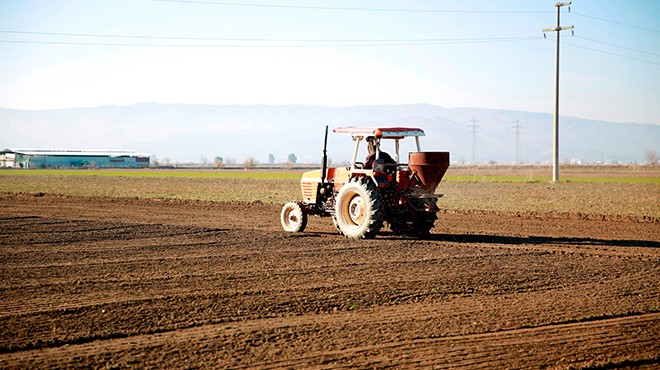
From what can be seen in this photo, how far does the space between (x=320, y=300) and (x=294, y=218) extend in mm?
8780

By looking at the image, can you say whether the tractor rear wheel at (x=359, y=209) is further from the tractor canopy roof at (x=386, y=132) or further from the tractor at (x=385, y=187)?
the tractor canopy roof at (x=386, y=132)

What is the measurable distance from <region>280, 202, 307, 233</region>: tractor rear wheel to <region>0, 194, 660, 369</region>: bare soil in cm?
53

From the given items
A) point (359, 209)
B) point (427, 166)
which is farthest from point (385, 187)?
point (427, 166)

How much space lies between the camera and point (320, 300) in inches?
424

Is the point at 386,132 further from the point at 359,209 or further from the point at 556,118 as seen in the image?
the point at 556,118

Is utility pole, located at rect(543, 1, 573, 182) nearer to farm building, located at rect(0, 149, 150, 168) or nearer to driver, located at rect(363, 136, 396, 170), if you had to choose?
driver, located at rect(363, 136, 396, 170)

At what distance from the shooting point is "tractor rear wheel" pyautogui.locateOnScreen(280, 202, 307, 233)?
1892cm

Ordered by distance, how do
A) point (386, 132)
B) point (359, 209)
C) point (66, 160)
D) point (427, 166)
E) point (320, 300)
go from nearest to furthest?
1. point (320, 300)
2. point (427, 166)
3. point (386, 132)
4. point (359, 209)
5. point (66, 160)

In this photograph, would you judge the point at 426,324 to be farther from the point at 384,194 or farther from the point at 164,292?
the point at 384,194

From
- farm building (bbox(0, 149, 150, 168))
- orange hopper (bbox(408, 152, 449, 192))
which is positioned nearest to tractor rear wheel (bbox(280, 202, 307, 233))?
orange hopper (bbox(408, 152, 449, 192))

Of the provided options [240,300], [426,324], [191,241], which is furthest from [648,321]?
[191,241]

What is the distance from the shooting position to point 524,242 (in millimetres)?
17938

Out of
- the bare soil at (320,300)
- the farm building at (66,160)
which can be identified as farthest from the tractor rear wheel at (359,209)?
the farm building at (66,160)

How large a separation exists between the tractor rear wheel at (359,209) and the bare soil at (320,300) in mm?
338
